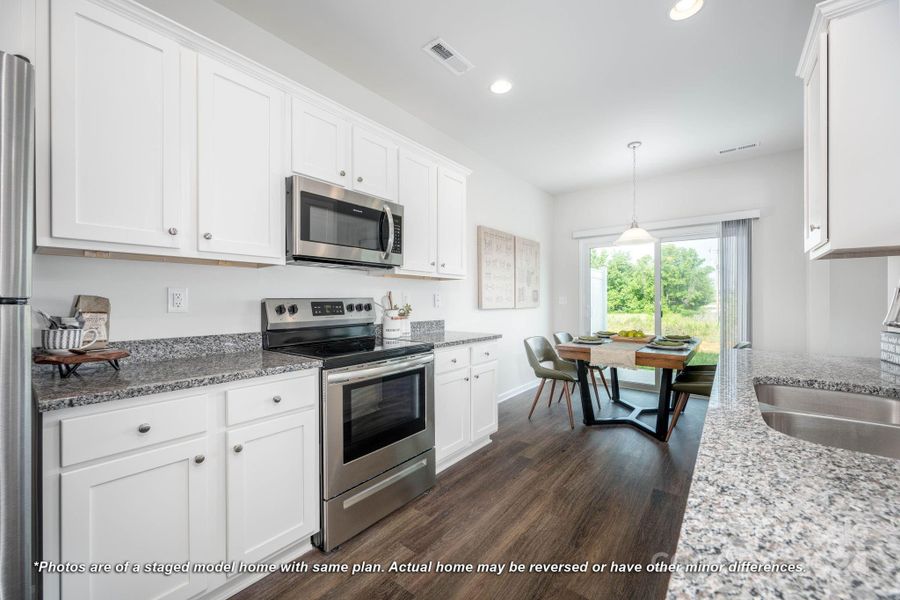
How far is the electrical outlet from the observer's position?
5.92ft

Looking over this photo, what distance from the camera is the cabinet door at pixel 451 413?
2.49 metres

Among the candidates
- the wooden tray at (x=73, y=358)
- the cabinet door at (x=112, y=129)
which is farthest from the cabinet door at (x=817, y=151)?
the wooden tray at (x=73, y=358)

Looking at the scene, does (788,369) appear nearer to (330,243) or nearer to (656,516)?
(656,516)

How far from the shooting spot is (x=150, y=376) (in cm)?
140

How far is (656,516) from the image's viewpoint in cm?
209

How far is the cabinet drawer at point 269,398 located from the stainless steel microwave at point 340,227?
683mm

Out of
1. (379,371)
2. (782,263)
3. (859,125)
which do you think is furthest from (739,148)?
(379,371)

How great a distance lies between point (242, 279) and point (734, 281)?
4.88 meters

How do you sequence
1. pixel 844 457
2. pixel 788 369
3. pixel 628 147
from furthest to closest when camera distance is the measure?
pixel 628 147 → pixel 788 369 → pixel 844 457

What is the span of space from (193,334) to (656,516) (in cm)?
264

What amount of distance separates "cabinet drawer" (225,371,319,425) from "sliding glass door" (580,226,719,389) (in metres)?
3.94

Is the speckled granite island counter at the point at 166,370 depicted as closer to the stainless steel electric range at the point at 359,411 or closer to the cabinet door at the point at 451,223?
the stainless steel electric range at the point at 359,411

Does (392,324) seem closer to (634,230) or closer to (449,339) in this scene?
(449,339)

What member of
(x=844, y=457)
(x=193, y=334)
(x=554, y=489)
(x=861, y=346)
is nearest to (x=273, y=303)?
(x=193, y=334)
